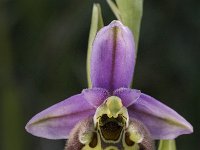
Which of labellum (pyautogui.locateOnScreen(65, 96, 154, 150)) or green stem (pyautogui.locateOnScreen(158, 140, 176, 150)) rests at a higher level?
labellum (pyautogui.locateOnScreen(65, 96, 154, 150))

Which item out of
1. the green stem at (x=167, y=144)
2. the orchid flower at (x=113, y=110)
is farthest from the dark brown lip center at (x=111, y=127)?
the green stem at (x=167, y=144)

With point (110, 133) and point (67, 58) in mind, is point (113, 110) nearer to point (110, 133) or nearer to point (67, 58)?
point (110, 133)

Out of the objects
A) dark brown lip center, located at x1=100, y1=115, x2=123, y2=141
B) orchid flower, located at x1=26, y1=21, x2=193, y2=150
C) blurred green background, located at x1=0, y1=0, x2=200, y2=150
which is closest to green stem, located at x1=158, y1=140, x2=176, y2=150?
orchid flower, located at x1=26, y1=21, x2=193, y2=150

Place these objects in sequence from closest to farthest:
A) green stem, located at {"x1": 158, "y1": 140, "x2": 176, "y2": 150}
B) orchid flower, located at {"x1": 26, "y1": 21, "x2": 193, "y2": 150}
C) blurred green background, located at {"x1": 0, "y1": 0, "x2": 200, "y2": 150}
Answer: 1. orchid flower, located at {"x1": 26, "y1": 21, "x2": 193, "y2": 150}
2. green stem, located at {"x1": 158, "y1": 140, "x2": 176, "y2": 150}
3. blurred green background, located at {"x1": 0, "y1": 0, "x2": 200, "y2": 150}

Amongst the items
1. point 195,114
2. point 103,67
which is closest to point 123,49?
point 103,67

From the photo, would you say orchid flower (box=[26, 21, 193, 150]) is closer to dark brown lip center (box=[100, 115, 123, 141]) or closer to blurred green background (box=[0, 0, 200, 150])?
dark brown lip center (box=[100, 115, 123, 141])

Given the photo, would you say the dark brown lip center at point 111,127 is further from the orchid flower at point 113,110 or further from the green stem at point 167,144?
the green stem at point 167,144

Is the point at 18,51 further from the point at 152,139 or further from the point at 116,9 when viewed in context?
the point at 152,139

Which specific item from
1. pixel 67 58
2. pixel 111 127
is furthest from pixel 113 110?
pixel 67 58
